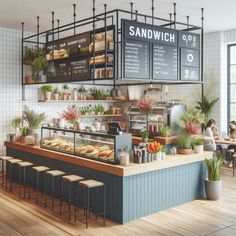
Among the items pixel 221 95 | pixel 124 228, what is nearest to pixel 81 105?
pixel 221 95

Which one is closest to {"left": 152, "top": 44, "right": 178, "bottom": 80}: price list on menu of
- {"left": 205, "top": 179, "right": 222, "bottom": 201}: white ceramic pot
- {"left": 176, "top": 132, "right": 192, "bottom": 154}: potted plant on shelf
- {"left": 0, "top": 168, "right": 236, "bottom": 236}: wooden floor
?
{"left": 176, "top": 132, "right": 192, "bottom": 154}: potted plant on shelf

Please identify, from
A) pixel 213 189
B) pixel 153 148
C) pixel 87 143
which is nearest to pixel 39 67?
pixel 87 143

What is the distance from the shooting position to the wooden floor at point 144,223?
14.4 feet

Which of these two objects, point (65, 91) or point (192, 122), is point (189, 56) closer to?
point (192, 122)

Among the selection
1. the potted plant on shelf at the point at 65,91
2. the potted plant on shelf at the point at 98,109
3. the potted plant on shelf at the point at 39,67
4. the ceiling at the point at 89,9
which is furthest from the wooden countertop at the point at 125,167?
the potted plant on shelf at the point at 98,109

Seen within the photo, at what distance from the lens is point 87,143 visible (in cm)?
554

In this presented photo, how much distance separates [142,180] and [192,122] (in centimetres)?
153

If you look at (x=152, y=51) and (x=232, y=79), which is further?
(x=232, y=79)

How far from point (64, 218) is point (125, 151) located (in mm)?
1245

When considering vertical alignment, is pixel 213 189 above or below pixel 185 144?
below

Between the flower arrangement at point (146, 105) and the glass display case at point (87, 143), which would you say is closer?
the glass display case at point (87, 143)

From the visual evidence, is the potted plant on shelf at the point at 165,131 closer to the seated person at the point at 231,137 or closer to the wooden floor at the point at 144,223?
the wooden floor at the point at 144,223

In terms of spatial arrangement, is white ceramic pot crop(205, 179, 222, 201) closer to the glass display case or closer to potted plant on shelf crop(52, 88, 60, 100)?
the glass display case

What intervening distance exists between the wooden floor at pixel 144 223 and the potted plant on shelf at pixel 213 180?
151mm
